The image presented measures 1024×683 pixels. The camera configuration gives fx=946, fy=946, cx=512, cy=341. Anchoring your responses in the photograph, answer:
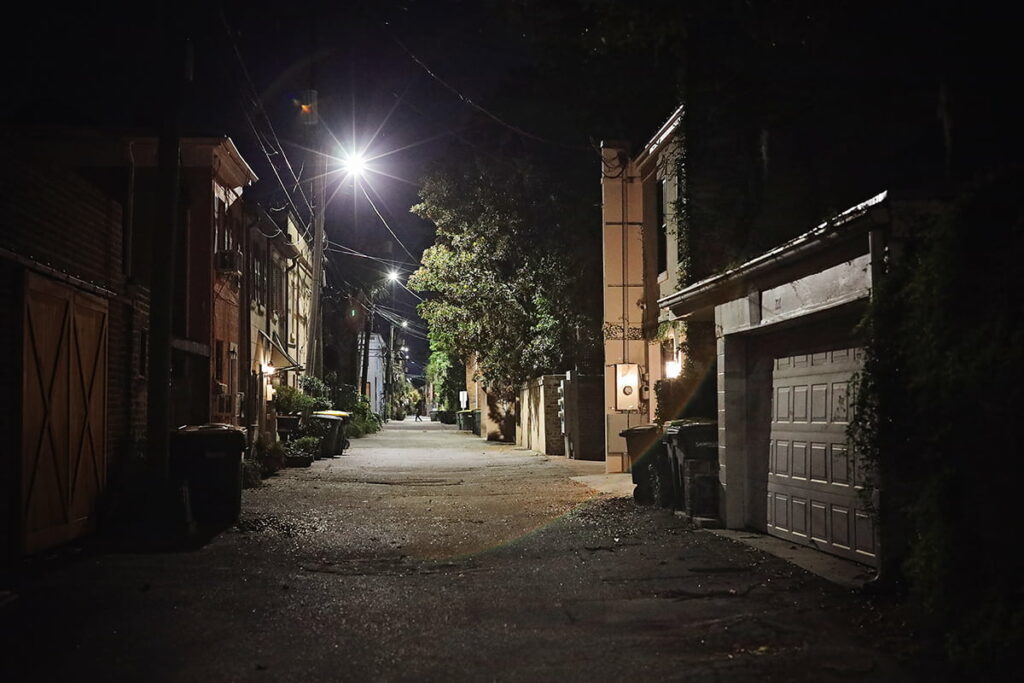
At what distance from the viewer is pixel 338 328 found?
167 ft

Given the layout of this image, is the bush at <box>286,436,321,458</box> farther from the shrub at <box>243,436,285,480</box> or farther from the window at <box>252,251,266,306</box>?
the window at <box>252,251,266,306</box>

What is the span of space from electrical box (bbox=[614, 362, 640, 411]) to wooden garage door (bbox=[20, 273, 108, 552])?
36.0ft

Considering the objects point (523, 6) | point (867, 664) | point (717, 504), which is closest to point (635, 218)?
point (717, 504)

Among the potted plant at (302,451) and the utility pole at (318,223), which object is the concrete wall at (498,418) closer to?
the utility pole at (318,223)

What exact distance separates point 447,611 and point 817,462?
432 cm

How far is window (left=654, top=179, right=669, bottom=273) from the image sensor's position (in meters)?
18.6

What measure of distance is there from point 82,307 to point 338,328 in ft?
135

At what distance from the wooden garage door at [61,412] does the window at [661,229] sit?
36.4ft

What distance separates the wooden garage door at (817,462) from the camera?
861cm

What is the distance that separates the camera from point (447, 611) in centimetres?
693

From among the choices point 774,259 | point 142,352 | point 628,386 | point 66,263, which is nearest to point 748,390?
point 774,259

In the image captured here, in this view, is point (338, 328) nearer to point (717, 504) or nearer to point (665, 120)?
point (665, 120)

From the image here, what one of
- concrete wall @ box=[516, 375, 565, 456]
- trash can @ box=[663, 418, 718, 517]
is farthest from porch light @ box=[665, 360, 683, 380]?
concrete wall @ box=[516, 375, 565, 456]

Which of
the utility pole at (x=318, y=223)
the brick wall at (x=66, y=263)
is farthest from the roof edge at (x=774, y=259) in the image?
the utility pole at (x=318, y=223)
